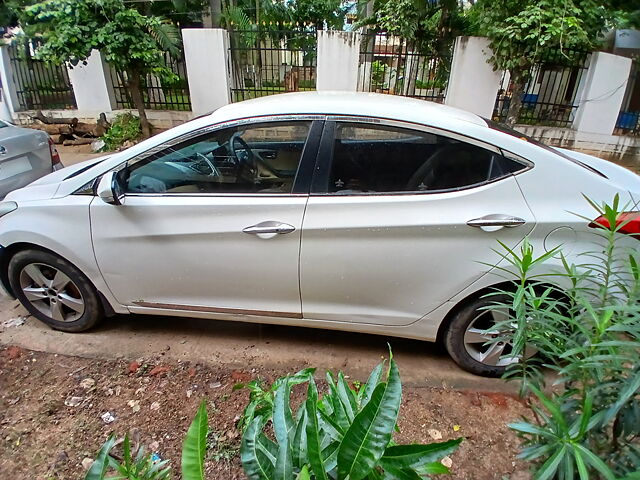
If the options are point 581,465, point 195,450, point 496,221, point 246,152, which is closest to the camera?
point 581,465

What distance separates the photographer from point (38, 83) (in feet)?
27.5

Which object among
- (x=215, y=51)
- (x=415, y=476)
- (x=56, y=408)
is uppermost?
(x=215, y=51)

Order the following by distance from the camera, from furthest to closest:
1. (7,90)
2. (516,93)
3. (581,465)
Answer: (7,90)
(516,93)
(581,465)

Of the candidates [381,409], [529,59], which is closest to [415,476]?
[381,409]

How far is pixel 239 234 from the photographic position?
88.4 inches

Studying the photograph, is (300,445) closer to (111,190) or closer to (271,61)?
(111,190)

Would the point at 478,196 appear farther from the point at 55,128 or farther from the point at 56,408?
the point at 55,128

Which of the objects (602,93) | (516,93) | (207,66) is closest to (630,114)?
(602,93)

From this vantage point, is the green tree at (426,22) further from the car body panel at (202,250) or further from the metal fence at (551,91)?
the car body panel at (202,250)

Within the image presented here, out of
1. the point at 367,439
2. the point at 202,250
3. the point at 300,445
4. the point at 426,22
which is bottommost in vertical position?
the point at 202,250

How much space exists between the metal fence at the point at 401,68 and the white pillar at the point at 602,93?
2398 mm

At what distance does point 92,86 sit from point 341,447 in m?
9.13

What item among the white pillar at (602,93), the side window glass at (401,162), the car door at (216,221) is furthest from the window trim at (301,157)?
the white pillar at (602,93)

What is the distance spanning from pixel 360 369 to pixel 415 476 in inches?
62.8
